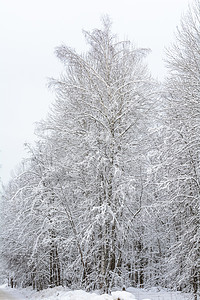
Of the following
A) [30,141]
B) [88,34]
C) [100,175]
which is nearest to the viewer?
[100,175]

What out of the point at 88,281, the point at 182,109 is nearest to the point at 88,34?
the point at 182,109

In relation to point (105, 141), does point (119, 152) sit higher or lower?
lower

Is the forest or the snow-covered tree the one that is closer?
the forest

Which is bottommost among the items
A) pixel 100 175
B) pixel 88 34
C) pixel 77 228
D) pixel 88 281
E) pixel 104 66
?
A: pixel 88 281

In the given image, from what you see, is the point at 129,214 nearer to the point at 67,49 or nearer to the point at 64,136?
the point at 64,136

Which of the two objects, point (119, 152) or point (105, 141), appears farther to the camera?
point (119, 152)

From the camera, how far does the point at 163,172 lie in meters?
11.1

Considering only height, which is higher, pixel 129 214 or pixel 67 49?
pixel 67 49

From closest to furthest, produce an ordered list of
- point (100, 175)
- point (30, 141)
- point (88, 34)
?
1. point (100, 175)
2. point (88, 34)
3. point (30, 141)

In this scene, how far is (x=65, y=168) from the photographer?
11.5 metres

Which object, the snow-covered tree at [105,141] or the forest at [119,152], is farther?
the snow-covered tree at [105,141]

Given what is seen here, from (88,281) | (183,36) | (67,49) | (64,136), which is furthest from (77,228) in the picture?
(183,36)

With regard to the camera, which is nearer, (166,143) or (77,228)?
(166,143)

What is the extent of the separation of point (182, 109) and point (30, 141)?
8.17 metres
